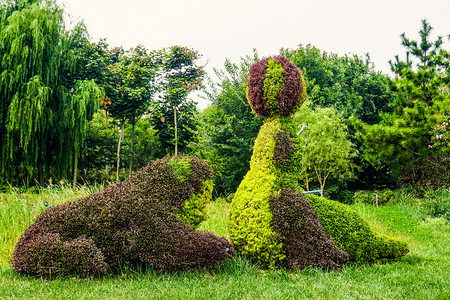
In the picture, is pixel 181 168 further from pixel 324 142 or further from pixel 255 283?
pixel 324 142

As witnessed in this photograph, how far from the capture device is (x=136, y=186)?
429 cm

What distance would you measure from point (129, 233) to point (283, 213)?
1993mm

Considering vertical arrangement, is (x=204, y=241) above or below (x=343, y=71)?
below

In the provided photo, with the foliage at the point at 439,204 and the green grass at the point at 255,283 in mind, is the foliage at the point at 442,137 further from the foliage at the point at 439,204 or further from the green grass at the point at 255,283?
the green grass at the point at 255,283

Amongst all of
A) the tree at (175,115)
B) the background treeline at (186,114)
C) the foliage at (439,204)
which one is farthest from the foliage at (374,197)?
the tree at (175,115)

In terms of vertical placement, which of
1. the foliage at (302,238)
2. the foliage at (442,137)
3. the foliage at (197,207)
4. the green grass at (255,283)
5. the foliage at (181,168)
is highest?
the foliage at (442,137)

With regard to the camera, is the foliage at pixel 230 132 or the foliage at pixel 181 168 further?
the foliage at pixel 230 132

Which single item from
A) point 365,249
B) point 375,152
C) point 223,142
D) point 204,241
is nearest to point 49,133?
point 223,142

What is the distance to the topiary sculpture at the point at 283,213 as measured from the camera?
4242mm

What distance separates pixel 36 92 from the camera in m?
10.4

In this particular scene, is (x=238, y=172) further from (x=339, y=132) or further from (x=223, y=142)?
(x=339, y=132)

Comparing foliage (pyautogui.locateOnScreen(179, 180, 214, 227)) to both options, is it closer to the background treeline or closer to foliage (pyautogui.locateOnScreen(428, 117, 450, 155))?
the background treeline

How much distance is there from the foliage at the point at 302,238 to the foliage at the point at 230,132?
7642mm

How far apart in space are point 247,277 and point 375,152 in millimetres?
10516
